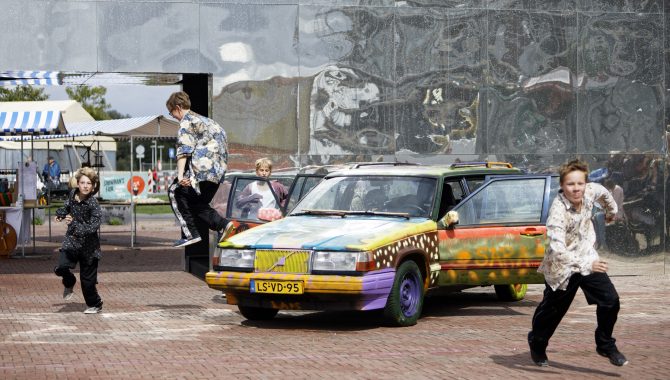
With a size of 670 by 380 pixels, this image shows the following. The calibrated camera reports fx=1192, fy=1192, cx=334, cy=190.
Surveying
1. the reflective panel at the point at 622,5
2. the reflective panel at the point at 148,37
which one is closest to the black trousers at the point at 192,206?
the reflective panel at the point at 148,37

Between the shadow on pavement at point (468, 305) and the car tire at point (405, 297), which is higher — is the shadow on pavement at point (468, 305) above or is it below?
below

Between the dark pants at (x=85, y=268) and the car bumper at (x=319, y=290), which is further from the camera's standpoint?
the dark pants at (x=85, y=268)

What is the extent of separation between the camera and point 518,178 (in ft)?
40.8

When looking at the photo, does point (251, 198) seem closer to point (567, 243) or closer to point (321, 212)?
point (321, 212)

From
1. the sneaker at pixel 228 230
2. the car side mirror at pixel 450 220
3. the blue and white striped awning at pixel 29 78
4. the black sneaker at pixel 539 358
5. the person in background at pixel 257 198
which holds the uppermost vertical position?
the blue and white striped awning at pixel 29 78

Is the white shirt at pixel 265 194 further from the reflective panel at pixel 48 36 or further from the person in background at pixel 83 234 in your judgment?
the reflective panel at pixel 48 36

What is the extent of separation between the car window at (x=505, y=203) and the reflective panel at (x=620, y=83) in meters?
5.47

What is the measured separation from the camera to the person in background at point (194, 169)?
12273 millimetres

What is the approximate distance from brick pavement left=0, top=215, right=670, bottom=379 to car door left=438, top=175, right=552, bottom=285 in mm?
460

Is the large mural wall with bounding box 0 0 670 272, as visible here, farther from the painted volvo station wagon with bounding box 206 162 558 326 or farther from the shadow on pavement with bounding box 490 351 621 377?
the shadow on pavement with bounding box 490 351 621 377

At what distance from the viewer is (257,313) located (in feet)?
38.3

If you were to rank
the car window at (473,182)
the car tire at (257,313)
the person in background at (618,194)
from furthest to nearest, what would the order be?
the person in background at (618,194) < the car window at (473,182) < the car tire at (257,313)

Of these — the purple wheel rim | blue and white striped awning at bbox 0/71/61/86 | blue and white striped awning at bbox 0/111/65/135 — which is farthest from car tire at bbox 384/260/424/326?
blue and white striped awning at bbox 0/111/65/135

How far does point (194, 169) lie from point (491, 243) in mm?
3125
